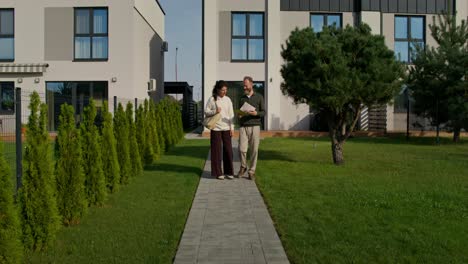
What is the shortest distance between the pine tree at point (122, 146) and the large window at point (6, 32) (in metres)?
15.3

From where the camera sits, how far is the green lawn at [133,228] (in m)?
4.44

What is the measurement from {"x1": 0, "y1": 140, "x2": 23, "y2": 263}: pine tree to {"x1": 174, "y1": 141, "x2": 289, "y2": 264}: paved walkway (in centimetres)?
132

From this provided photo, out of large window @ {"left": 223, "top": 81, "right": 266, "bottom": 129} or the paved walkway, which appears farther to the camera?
large window @ {"left": 223, "top": 81, "right": 266, "bottom": 129}

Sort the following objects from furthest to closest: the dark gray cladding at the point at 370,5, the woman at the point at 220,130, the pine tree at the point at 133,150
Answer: the dark gray cladding at the point at 370,5
the pine tree at the point at 133,150
the woman at the point at 220,130

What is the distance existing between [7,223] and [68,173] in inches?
63.9

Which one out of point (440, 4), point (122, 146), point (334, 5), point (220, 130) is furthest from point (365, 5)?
point (122, 146)

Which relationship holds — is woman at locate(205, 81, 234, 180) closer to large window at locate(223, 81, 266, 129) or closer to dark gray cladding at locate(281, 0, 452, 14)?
large window at locate(223, 81, 266, 129)

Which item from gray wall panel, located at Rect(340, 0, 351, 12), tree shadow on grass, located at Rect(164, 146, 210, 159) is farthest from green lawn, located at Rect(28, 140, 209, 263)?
gray wall panel, located at Rect(340, 0, 351, 12)

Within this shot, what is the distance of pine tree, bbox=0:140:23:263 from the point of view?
379cm

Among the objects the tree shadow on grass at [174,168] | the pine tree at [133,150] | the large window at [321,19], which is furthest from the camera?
the large window at [321,19]

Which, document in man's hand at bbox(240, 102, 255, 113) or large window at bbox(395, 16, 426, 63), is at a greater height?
large window at bbox(395, 16, 426, 63)

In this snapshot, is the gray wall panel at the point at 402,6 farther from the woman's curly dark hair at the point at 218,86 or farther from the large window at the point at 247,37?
the woman's curly dark hair at the point at 218,86

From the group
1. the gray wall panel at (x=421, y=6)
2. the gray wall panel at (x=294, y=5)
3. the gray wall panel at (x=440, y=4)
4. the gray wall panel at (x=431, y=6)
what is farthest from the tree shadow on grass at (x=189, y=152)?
the gray wall panel at (x=440, y=4)

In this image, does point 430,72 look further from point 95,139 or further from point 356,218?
point 95,139
